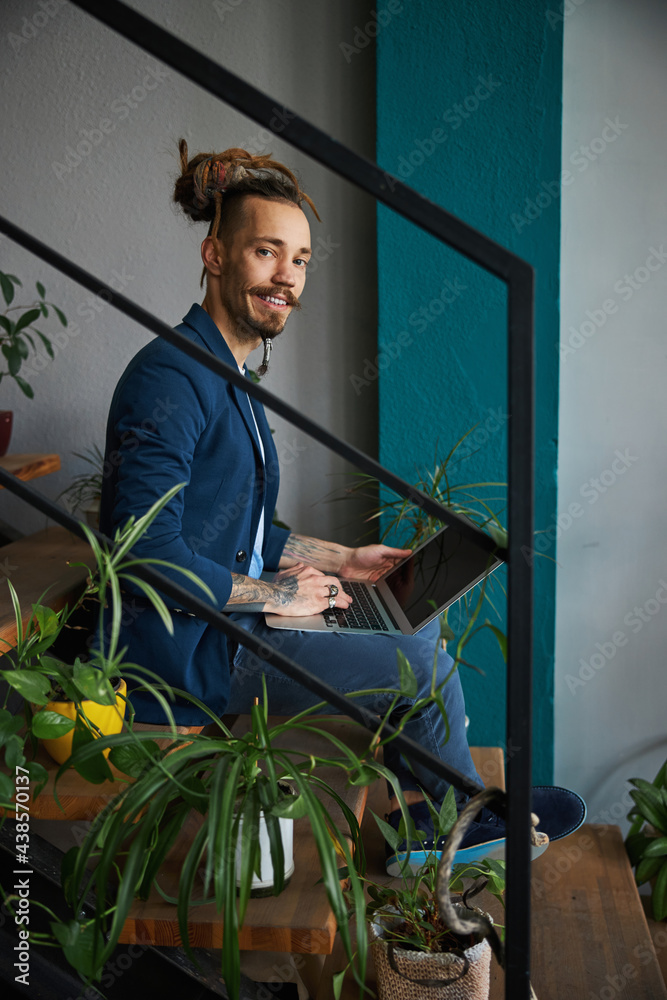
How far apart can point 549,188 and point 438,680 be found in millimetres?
1510

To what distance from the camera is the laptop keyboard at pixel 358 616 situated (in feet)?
5.31

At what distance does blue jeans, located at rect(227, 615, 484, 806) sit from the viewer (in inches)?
59.1

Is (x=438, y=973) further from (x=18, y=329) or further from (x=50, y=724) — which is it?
(x=18, y=329)

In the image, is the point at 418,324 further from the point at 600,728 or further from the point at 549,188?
the point at 600,728

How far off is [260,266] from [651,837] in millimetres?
2029

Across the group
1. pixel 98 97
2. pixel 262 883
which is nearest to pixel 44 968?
pixel 262 883

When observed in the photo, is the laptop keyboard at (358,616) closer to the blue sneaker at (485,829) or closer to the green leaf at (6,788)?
the blue sneaker at (485,829)

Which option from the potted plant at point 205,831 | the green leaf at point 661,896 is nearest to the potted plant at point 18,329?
the potted plant at point 205,831

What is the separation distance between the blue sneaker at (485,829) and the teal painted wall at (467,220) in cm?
76

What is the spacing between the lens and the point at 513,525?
751 mm

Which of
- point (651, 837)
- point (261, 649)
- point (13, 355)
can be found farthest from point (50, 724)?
point (651, 837)

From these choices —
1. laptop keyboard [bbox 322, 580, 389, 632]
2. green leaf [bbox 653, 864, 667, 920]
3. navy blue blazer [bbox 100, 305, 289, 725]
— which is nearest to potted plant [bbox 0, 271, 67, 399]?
navy blue blazer [bbox 100, 305, 289, 725]

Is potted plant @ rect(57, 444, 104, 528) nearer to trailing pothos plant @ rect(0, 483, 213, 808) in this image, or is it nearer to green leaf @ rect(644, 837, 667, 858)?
trailing pothos plant @ rect(0, 483, 213, 808)

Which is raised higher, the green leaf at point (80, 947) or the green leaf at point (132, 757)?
the green leaf at point (132, 757)
